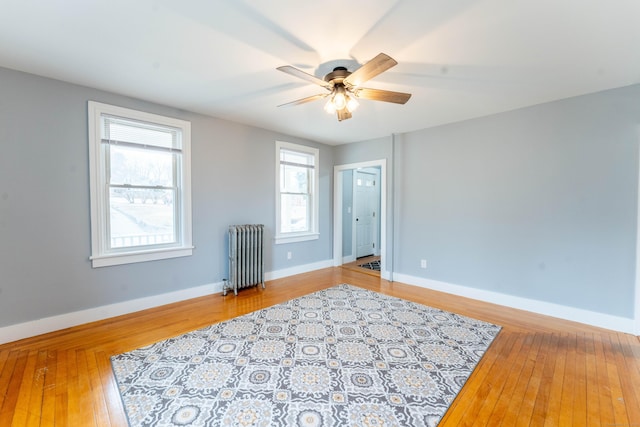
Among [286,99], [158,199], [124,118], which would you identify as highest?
[286,99]

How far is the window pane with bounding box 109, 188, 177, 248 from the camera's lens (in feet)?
10.0

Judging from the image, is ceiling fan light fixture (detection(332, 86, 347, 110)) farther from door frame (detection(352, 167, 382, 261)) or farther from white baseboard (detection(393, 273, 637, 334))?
door frame (detection(352, 167, 382, 261))

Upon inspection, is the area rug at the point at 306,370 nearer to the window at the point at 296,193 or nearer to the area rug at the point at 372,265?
the window at the point at 296,193

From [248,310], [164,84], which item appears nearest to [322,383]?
[248,310]

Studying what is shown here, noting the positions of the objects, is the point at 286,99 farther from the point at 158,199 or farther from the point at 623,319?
the point at 623,319

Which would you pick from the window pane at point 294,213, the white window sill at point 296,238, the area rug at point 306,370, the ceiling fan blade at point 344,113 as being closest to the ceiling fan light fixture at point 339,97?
the ceiling fan blade at point 344,113

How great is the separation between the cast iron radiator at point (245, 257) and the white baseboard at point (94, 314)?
29 centimetres

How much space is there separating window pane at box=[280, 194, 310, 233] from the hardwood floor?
1782 millimetres

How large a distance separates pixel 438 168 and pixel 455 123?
653mm

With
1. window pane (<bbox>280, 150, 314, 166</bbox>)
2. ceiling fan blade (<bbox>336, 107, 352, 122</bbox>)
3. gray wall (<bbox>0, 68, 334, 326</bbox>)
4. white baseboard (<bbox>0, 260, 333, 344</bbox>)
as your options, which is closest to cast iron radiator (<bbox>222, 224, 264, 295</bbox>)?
white baseboard (<bbox>0, 260, 333, 344</bbox>)

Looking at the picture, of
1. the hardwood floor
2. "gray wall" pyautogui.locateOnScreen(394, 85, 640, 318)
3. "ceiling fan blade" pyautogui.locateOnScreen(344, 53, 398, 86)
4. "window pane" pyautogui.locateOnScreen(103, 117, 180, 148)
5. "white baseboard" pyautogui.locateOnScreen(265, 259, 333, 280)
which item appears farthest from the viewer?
"white baseboard" pyautogui.locateOnScreen(265, 259, 333, 280)

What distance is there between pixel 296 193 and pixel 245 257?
155 cm

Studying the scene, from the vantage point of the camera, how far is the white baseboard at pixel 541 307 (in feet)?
9.12

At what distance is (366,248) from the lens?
21.7 feet
